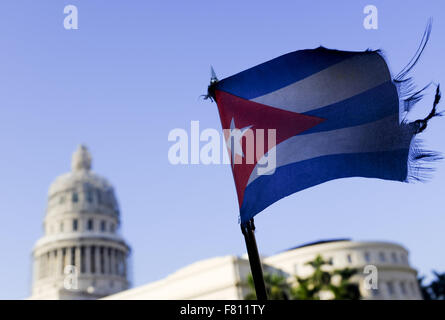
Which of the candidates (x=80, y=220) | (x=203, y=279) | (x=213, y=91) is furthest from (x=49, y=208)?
(x=213, y=91)

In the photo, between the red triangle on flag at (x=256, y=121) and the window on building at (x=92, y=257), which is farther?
the window on building at (x=92, y=257)

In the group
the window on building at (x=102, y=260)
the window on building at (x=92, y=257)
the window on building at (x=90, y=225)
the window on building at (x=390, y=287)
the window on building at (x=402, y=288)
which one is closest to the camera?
the window on building at (x=390, y=287)

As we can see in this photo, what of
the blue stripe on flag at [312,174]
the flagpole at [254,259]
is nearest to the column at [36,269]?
the blue stripe on flag at [312,174]

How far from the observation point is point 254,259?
6855mm

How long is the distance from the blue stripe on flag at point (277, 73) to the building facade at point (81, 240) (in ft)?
310

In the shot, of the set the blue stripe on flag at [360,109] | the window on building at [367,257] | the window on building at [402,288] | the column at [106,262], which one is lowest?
the blue stripe on flag at [360,109]

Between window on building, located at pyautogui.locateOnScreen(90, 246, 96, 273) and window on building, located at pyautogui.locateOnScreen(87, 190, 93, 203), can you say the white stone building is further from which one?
window on building, located at pyautogui.locateOnScreen(87, 190, 93, 203)

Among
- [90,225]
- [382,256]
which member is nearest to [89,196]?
[90,225]

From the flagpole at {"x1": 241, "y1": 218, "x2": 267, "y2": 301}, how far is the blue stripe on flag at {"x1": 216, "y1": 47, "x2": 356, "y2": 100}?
2.41 meters

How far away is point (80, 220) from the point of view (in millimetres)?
107688

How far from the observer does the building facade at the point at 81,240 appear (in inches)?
3974

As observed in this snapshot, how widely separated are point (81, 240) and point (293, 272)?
52996mm

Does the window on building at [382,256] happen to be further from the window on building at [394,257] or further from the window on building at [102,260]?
the window on building at [102,260]
